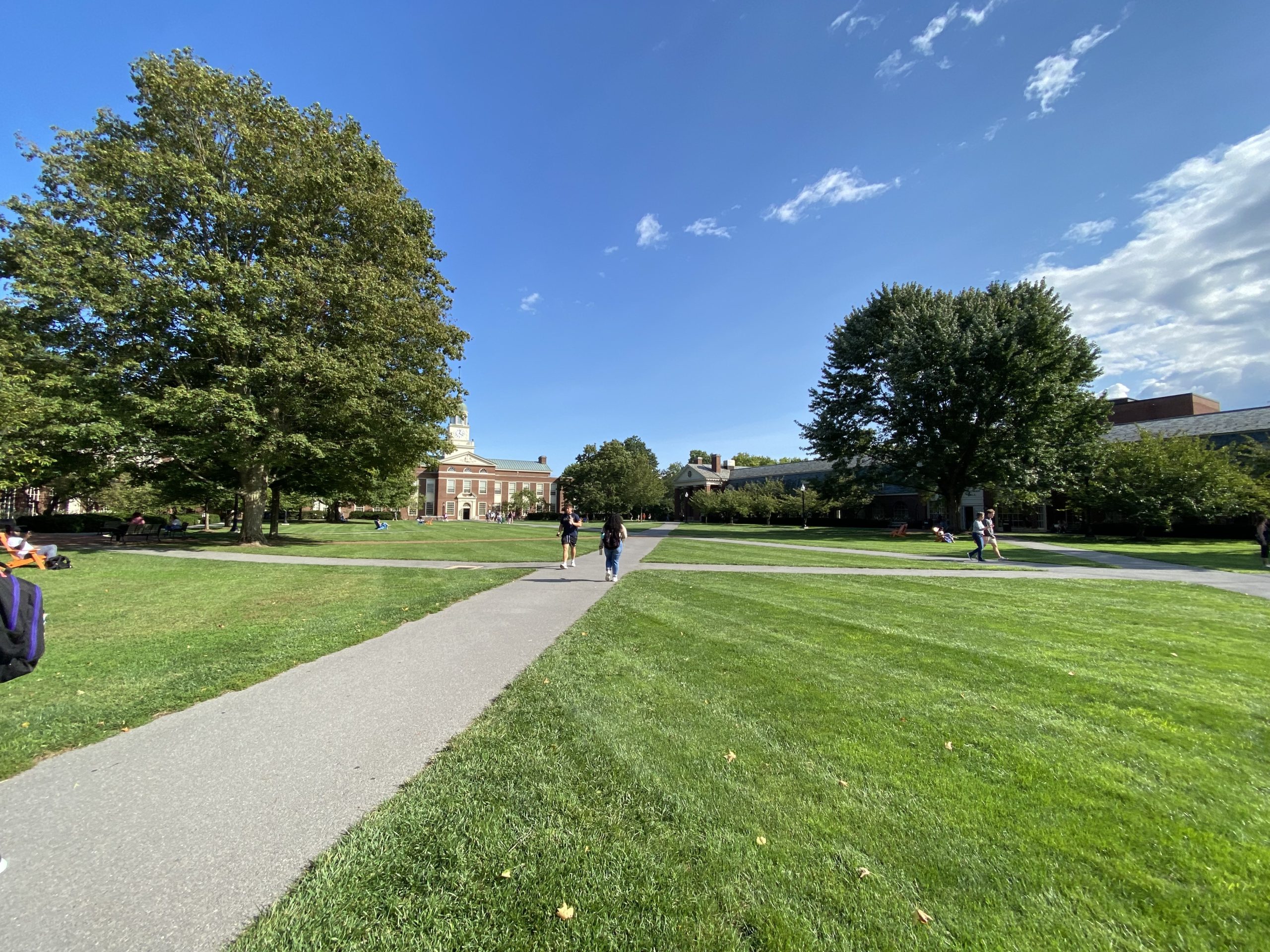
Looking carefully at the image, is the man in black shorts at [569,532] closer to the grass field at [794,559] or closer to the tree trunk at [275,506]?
the grass field at [794,559]

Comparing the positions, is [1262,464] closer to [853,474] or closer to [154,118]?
[853,474]

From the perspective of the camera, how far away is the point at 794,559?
723 inches

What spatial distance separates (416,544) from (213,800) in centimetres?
2279

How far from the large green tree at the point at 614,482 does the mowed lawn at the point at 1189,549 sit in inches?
1835

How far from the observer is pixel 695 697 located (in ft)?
16.0

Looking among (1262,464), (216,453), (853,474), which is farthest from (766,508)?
(216,453)

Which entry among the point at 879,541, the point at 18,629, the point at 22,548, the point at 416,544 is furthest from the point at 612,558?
the point at 879,541

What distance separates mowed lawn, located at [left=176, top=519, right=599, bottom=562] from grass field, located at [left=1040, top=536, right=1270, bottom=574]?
21.8 meters

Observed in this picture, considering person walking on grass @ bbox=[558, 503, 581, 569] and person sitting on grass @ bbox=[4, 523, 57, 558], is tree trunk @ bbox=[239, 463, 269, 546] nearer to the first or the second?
person sitting on grass @ bbox=[4, 523, 57, 558]

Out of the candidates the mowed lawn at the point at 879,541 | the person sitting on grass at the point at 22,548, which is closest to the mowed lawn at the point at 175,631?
the person sitting on grass at the point at 22,548

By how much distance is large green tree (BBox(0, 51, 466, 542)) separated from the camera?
1814cm

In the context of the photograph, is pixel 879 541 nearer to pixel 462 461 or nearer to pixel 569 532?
pixel 569 532

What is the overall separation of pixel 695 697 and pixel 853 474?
38.1 meters

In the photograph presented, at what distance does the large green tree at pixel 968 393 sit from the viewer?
3148 centimetres
